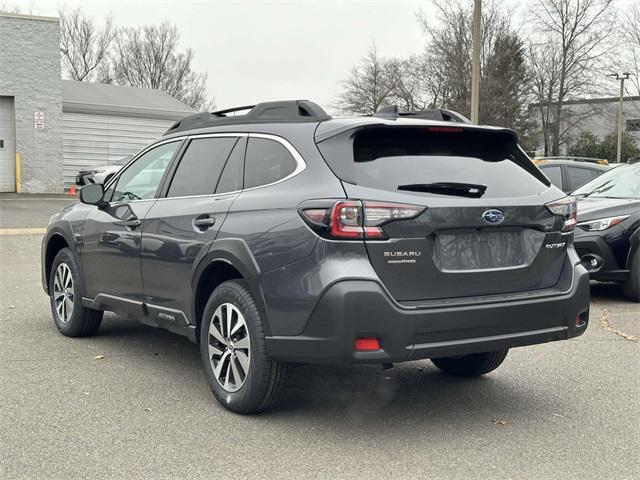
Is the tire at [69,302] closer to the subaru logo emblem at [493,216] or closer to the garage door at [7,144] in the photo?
the subaru logo emblem at [493,216]

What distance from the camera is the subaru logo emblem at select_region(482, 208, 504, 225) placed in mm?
4039

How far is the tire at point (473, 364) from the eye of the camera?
5.06m

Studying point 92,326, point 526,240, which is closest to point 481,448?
point 526,240

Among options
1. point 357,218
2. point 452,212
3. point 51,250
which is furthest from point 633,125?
point 357,218

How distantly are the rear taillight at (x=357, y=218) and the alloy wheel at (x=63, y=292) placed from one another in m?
3.32

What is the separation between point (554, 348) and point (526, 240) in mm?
2232

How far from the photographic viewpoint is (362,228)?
3.78 meters

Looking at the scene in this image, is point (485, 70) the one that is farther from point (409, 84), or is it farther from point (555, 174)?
point (555, 174)

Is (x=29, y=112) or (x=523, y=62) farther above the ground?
(x=523, y=62)

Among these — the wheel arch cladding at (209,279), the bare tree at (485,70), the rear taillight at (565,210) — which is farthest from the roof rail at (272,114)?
the bare tree at (485,70)

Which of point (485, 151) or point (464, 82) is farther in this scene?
point (464, 82)

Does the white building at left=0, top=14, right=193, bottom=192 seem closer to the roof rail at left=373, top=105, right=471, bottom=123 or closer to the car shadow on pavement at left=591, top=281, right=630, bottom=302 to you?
the car shadow on pavement at left=591, top=281, right=630, bottom=302

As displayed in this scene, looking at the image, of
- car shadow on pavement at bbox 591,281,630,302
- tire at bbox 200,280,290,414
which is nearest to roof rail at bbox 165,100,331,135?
tire at bbox 200,280,290,414

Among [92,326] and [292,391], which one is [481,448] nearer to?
[292,391]
